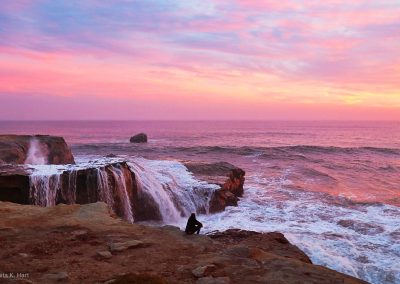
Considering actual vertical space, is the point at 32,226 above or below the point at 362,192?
above

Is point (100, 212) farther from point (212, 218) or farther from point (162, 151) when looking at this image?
point (162, 151)

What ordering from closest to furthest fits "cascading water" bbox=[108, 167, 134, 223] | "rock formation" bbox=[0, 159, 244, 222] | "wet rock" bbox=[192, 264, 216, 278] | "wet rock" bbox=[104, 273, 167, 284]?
"wet rock" bbox=[104, 273, 167, 284] → "wet rock" bbox=[192, 264, 216, 278] → "rock formation" bbox=[0, 159, 244, 222] → "cascading water" bbox=[108, 167, 134, 223]

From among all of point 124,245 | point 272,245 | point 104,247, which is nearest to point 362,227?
point 272,245

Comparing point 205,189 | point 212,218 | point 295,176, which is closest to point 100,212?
point 212,218

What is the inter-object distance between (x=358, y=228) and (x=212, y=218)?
8.03 meters

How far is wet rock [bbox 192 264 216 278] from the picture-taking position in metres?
9.74

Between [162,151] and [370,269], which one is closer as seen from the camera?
[370,269]

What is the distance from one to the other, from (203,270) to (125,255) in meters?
2.45

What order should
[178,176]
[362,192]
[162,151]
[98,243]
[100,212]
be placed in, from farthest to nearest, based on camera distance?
[162,151] < [362,192] < [178,176] < [100,212] < [98,243]

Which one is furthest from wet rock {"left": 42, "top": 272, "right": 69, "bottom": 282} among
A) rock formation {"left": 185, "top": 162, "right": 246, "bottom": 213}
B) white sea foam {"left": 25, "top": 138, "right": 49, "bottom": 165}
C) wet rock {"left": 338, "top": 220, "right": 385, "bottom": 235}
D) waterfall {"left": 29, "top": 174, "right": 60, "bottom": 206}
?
white sea foam {"left": 25, "top": 138, "right": 49, "bottom": 165}

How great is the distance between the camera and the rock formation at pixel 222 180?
84.0 ft

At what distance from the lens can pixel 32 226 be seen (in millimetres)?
13359

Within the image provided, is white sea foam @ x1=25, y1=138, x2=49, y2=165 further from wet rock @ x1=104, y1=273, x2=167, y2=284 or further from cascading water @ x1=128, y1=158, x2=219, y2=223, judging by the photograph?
wet rock @ x1=104, y1=273, x2=167, y2=284

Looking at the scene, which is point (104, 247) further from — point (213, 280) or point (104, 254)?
point (213, 280)
